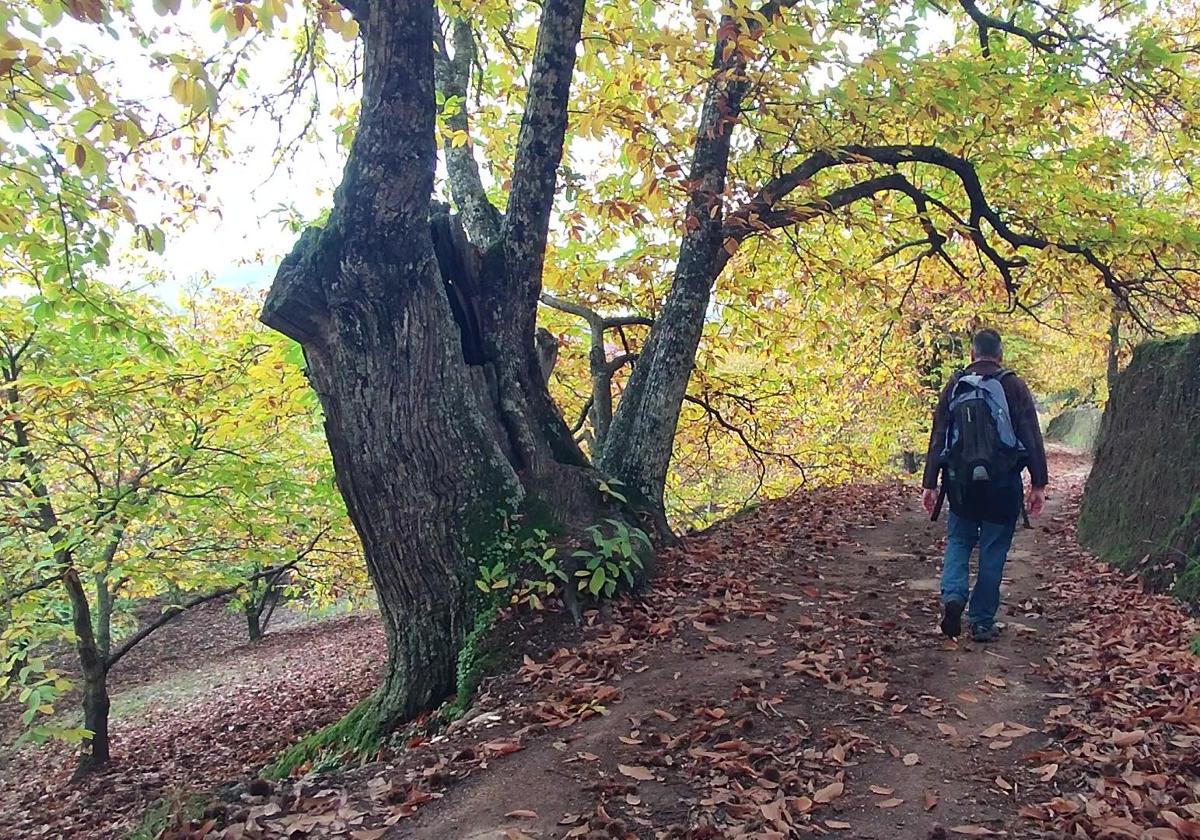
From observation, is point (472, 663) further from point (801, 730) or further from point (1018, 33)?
point (1018, 33)

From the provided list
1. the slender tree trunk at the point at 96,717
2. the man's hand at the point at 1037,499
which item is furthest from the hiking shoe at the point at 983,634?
the slender tree trunk at the point at 96,717

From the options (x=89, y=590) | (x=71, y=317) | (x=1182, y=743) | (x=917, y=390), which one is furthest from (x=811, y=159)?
(x=89, y=590)

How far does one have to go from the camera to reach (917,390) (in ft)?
57.0

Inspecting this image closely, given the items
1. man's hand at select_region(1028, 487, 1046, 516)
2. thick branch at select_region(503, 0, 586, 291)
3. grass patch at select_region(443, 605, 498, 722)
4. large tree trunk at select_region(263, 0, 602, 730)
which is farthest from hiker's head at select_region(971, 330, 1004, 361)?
grass patch at select_region(443, 605, 498, 722)

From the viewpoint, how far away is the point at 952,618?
17.9ft

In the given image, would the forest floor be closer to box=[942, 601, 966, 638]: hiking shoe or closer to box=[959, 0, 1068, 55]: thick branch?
box=[942, 601, 966, 638]: hiking shoe

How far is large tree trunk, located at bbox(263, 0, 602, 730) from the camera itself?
16.4ft

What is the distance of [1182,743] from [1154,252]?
5460mm

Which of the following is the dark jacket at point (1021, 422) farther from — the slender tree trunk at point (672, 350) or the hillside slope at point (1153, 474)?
the slender tree trunk at point (672, 350)

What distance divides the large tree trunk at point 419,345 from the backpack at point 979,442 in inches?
101

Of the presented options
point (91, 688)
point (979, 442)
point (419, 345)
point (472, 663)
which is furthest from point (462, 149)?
point (91, 688)

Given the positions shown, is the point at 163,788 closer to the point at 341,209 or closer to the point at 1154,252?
the point at 341,209

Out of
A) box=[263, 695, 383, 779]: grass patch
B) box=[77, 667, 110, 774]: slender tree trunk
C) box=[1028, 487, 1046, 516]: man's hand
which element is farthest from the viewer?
box=[77, 667, 110, 774]: slender tree trunk

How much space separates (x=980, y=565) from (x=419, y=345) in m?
4.03
